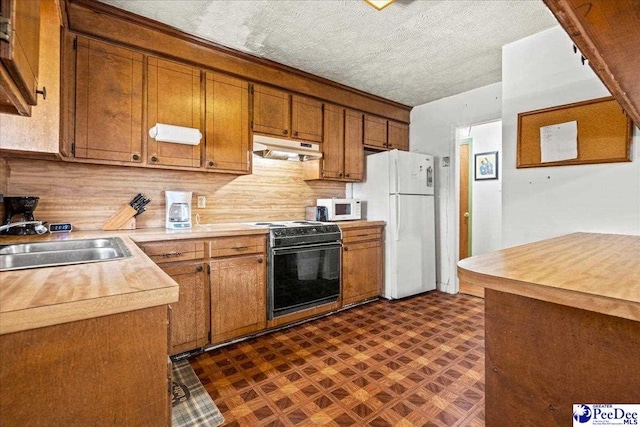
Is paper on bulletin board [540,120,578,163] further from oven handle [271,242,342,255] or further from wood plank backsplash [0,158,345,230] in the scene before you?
wood plank backsplash [0,158,345,230]

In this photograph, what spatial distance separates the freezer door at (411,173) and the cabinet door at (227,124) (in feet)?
5.58

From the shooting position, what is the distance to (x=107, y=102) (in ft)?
7.24

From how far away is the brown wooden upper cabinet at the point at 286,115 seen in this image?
9.61 ft

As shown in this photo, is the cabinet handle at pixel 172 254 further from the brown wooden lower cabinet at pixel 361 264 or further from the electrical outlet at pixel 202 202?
the brown wooden lower cabinet at pixel 361 264

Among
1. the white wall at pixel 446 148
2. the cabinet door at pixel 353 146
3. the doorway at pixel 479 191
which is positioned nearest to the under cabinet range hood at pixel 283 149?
the cabinet door at pixel 353 146

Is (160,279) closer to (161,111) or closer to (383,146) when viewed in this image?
(161,111)

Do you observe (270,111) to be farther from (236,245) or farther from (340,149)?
(236,245)

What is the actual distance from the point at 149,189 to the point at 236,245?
0.92 m

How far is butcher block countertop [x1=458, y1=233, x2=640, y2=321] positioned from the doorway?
3.58 metres

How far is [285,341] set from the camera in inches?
101

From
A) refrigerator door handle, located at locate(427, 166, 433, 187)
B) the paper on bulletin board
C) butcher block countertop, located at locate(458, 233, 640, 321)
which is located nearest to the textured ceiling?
the paper on bulletin board

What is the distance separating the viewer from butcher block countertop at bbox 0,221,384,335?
687 millimetres

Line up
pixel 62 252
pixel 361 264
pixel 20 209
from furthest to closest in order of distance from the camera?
pixel 361 264 → pixel 20 209 → pixel 62 252

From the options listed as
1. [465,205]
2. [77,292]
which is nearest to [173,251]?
[77,292]
